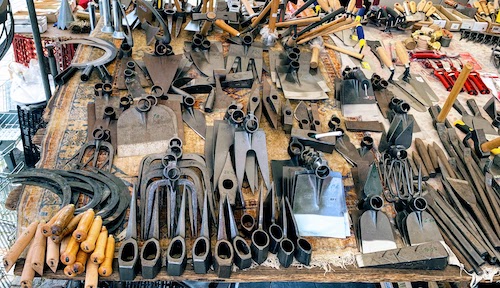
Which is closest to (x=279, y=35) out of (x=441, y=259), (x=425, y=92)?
(x=425, y=92)

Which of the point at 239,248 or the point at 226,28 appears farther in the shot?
the point at 226,28

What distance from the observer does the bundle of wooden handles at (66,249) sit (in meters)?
1.49

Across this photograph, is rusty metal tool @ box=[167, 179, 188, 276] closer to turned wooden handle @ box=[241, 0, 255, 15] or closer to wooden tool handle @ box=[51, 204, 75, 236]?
wooden tool handle @ box=[51, 204, 75, 236]

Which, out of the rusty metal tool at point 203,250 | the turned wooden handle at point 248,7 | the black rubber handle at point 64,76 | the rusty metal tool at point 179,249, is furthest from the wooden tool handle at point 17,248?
the turned wooden handle at point 248,7

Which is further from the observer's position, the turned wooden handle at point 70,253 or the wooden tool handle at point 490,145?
the wooden tool handle at point 490,145

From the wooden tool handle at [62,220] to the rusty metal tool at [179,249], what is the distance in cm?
41

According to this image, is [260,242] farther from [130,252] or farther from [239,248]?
[130,252]

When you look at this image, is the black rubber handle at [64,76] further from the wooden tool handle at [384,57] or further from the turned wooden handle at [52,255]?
the wooden tool handle at [384,57]

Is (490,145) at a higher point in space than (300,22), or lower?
lower

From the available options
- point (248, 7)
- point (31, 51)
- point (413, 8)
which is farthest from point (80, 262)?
point (413, 8)

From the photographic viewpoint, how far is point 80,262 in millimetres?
1514

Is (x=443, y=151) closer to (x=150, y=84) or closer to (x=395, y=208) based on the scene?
(x=395, y=208)

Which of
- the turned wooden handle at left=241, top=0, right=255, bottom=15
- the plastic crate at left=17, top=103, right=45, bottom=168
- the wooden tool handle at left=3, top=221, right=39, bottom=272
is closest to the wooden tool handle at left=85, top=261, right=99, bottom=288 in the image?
the wooden tool handle at left=3, top=221, right=39, bottom=272

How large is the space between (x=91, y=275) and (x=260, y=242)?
68 centimetres
